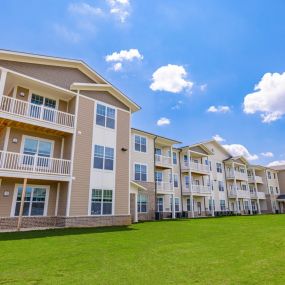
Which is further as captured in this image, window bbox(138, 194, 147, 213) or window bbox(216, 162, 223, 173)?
window bbox(216, 162, 223, 173)

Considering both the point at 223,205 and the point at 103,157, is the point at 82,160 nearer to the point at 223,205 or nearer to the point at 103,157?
the point at 103,157

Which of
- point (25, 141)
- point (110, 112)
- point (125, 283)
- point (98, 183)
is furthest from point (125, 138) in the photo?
point (125, 283)

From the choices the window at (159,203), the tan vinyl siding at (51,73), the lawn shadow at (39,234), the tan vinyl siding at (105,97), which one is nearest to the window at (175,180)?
the window at (159,203)

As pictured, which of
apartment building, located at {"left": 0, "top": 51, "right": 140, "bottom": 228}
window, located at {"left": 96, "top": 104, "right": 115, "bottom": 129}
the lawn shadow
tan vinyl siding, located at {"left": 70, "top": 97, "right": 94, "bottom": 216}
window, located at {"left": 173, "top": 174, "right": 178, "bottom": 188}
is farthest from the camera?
window, located at {"left": 173, "top": 174, "right": 178, "bottom": 188}

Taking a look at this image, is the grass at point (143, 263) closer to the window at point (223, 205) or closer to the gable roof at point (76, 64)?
the gable roof at point (76, 64)

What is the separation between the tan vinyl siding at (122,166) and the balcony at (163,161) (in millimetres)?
7554

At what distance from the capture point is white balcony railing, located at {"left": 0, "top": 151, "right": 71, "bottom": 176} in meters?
13.7

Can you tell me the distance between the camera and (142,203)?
80.5ft

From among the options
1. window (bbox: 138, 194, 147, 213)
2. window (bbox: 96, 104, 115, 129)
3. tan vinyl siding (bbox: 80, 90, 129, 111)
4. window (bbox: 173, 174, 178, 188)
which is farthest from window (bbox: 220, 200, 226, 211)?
window (bbox: 96, 104, 115, 129)

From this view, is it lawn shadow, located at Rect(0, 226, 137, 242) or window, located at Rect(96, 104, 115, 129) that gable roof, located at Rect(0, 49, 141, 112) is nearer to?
window, located at Rect(96, 104, 115, 129)

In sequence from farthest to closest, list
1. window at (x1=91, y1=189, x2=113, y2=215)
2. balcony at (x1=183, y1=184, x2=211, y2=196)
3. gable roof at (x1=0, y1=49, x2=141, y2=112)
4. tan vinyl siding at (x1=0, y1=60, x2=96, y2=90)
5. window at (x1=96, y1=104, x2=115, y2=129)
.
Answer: balcony at (x1=183, y1=184, x2=211, y2=196) < window at (x1=96, y1=104, x2=115, y2=129) < window at (x1=91, y1=189, x2=113, y2=215) < tan vinyl siding at (x1=0, y1=60, x2=96, y2=90) < gable roof at (x1=0, y1=49, x2=141, y2=112)

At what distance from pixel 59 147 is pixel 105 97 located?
5.58 metres

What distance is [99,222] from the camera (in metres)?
16.5

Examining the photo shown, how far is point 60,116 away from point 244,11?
1354cm
